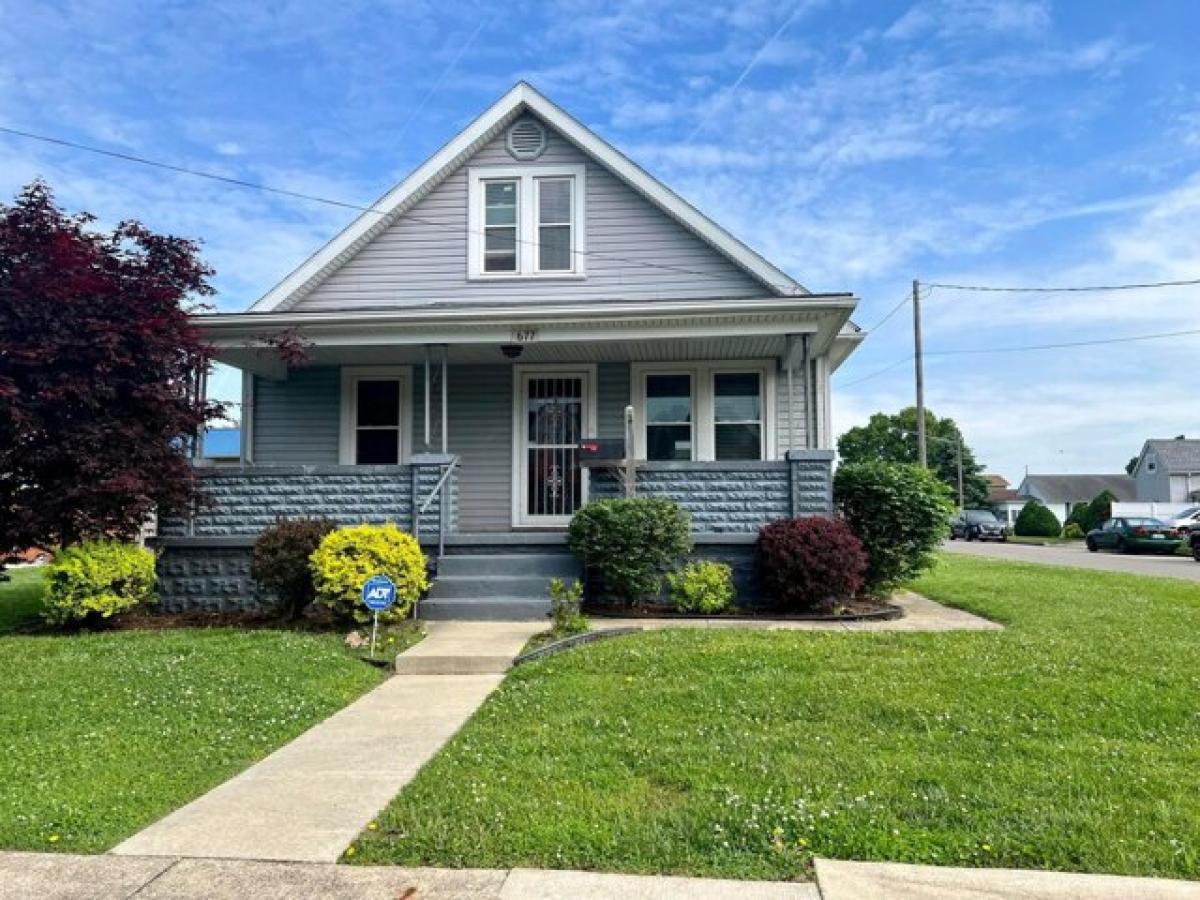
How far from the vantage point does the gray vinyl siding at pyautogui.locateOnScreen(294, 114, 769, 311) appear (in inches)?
490

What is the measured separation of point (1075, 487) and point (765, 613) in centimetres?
8111

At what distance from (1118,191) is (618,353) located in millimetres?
11573

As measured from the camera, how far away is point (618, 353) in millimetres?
11992

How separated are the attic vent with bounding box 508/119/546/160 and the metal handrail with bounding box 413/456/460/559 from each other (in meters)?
5.52

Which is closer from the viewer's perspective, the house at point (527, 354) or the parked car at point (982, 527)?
the house at point (527, 354)

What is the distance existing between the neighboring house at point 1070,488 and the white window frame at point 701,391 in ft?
241

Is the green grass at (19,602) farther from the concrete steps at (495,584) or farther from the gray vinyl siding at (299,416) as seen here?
the concrete steps at (495,584)

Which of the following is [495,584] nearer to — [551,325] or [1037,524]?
[551,325]

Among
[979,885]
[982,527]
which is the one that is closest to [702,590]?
[979,885]

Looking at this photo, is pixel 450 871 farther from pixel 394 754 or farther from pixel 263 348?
pixel 263 348

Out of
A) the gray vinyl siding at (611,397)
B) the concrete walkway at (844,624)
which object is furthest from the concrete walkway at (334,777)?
the gray vinyl siding at (611,397)

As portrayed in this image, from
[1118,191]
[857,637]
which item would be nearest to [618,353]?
[857,637]

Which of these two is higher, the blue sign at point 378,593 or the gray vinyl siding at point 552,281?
the gray vinyl siding at point 552,281

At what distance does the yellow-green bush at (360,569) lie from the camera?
321 inches
